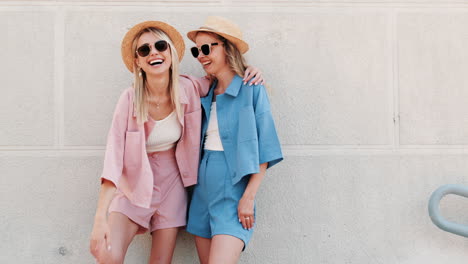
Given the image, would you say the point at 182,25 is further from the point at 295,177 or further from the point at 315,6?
the point at 295,177

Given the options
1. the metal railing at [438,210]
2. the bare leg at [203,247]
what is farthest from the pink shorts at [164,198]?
the metal railing at [438,210]

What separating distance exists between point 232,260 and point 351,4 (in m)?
2.01

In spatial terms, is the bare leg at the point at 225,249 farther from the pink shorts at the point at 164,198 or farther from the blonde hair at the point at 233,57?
the blonde hair at the point at 233,57

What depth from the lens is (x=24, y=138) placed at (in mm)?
3344

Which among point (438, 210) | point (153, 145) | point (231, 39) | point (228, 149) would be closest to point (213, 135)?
point (228, 149)

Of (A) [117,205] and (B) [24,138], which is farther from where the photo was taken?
(B) [24,138]

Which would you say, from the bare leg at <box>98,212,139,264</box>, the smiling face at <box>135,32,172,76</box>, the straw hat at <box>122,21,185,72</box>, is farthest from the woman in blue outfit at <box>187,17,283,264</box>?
the bare leg at <box>98,212,139,264</box>

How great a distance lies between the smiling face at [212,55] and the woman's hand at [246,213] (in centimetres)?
84

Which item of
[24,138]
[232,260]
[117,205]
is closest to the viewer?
[232,260]

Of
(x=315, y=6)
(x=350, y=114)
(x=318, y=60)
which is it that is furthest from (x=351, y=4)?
(x=350, y=114)

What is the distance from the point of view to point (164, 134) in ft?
9.50

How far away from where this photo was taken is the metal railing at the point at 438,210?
124 inches

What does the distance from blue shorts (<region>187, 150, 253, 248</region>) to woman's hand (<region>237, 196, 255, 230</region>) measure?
0.03 meters

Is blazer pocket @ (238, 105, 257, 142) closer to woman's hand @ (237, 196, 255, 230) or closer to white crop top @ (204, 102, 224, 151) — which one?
white crop top @ (204, 102, 224, 151)
